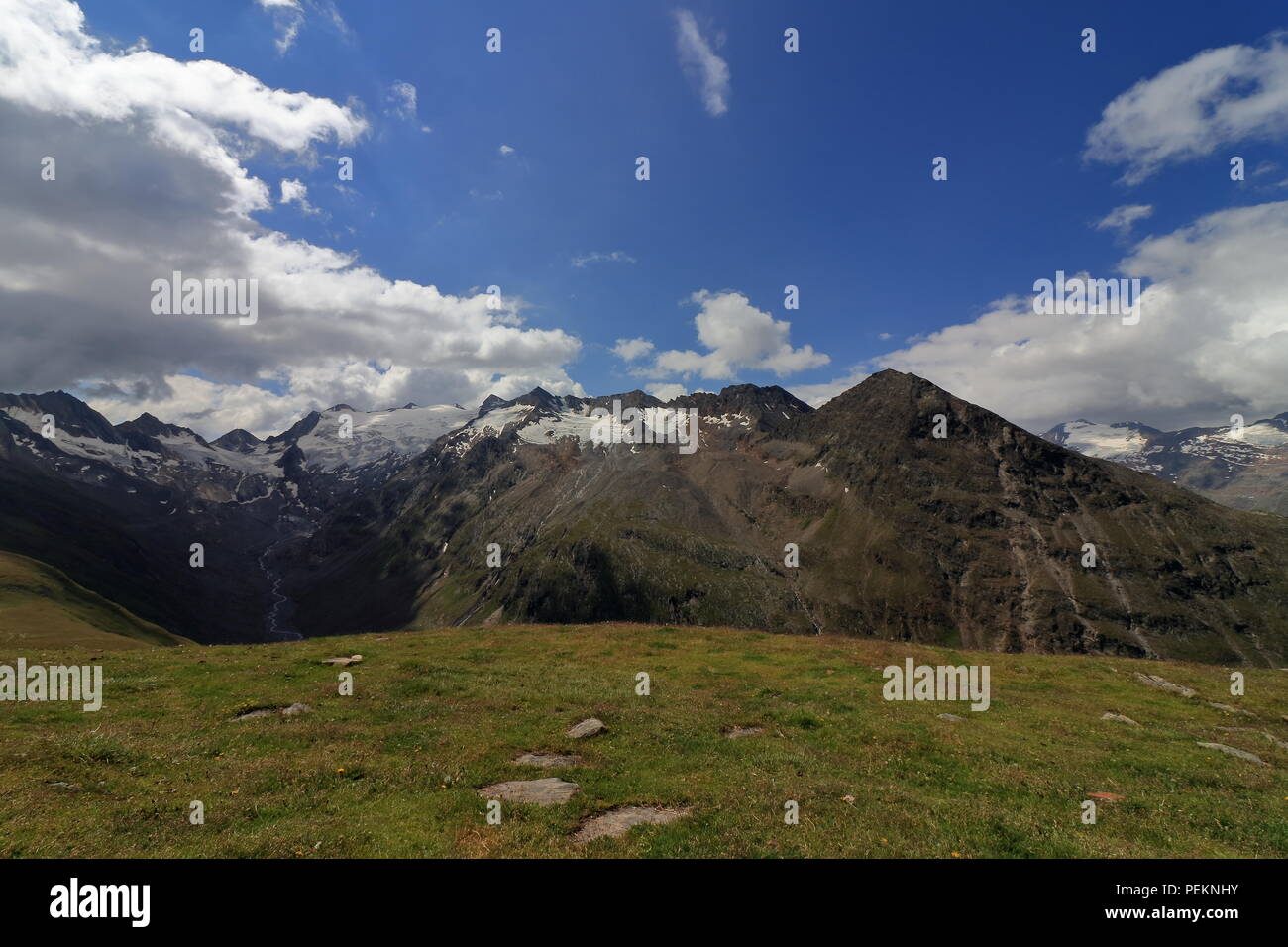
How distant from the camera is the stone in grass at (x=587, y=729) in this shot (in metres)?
23.3

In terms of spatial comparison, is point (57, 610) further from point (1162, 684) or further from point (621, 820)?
point (1162, 684)

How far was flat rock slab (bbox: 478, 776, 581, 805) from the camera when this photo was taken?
16.8 metres

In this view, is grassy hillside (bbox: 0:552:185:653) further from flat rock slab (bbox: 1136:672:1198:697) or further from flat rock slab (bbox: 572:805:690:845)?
flat rock slab (bbox: 1136:672:1198:697)

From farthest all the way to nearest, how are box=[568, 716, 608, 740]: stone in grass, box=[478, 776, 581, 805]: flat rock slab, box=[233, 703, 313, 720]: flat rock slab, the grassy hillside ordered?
the grassy hillside
box=[233, 703, 313, 720]: flat rock slab
box=[568, 716, 608, 740]: stone in grass
box=[478, 776, 581, 805]: flat rock slab

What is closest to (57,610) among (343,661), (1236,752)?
(343,661)

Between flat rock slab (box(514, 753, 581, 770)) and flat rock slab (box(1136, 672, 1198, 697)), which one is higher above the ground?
flat rock slab (box(514, 753, 581, 770))

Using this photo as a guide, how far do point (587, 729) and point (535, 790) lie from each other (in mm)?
6144

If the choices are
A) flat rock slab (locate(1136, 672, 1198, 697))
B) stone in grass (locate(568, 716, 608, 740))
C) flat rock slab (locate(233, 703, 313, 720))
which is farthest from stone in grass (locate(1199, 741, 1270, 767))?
flat rock slab (locate(233, 703, 313, 720))

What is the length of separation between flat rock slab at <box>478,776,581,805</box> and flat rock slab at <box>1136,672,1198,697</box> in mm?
35632

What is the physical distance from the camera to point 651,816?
628 inches

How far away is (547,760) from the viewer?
2061 centimetres

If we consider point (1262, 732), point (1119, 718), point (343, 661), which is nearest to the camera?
point (1262, 732)
